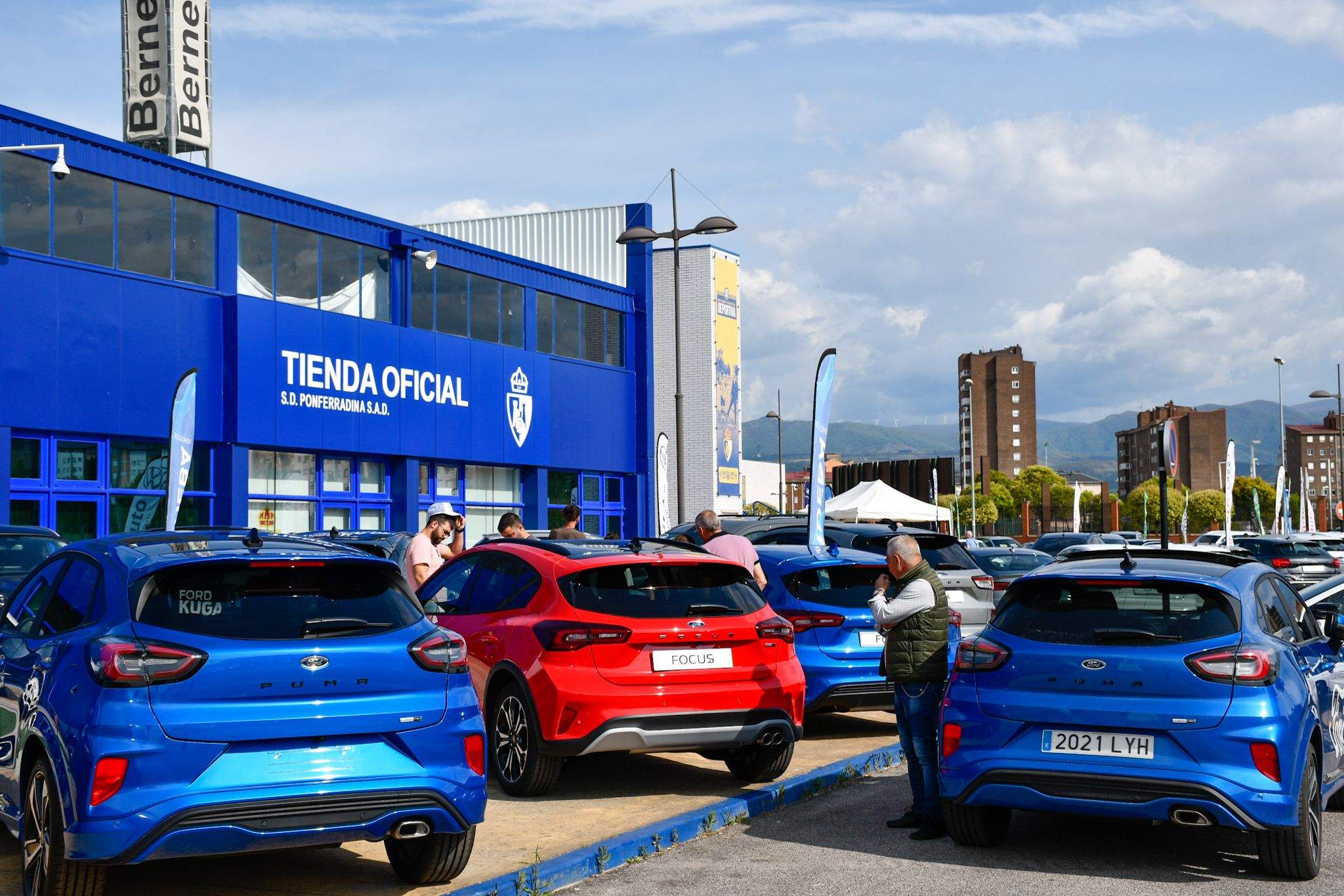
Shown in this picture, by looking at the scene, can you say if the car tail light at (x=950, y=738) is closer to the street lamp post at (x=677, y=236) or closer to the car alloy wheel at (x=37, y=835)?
the car alloy wheel at (x=37, y=835)

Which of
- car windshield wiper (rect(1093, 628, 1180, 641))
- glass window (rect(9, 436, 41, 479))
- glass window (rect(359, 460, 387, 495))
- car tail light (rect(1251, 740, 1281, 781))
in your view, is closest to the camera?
car tail light (rect(1251, 740, 1281, 781))

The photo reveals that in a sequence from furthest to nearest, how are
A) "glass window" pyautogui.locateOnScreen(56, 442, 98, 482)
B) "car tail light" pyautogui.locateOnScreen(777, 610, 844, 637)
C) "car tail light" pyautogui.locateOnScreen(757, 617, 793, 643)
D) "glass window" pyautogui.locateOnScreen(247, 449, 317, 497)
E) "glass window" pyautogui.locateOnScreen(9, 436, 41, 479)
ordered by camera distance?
"glass window" pyautogui.locateOnScreen(247, 449, 317, 497) < "glass window" pyautogui.locateOnScreen(56, 442, 98, 482) < "glass window" pyautogui.locateOnScreen(9, 436, 41, 479) < "car tail light" pyautogui.locateOnScreen(777, 610, 844, 637) < "car tail light" pyautogui.locateOnScreen(757, 617, 793, 643)

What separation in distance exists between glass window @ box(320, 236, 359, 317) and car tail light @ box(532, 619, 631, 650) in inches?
888

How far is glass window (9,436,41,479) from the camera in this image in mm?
22859

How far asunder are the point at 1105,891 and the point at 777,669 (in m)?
2.85

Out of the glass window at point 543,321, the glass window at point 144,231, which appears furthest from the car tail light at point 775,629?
the glass window at point 543,321

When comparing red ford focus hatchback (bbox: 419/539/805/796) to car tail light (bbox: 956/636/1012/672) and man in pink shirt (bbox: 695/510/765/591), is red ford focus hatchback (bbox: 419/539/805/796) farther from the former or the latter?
man in pink shirt (bbox: 695/510/765/591)

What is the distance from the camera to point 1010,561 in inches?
1029

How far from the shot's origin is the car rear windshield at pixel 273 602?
5879 millimetres

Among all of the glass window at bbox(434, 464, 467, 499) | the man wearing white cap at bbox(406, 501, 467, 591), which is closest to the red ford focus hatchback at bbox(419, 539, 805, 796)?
the man wearing white cap at bbox(406, 501, 467, 591)

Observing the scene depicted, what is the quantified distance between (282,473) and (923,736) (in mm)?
22488

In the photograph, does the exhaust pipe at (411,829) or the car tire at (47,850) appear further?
the exhaust pipe at (411,829)

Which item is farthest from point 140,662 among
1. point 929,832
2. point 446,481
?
point 446,481

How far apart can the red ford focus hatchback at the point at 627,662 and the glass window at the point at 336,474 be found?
69.7 feet
